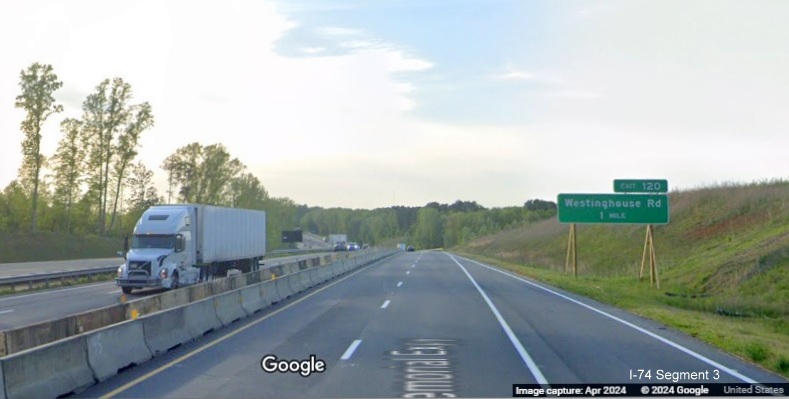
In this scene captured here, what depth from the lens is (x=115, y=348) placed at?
12812 mm

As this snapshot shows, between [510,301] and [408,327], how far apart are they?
878cm

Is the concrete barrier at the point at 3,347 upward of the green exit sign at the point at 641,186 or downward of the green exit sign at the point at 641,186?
downward

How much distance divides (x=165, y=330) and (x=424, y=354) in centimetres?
480

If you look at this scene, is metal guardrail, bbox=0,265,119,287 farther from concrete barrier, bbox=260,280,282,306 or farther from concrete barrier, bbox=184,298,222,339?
concrete barrier, bbox=184,298,222,339

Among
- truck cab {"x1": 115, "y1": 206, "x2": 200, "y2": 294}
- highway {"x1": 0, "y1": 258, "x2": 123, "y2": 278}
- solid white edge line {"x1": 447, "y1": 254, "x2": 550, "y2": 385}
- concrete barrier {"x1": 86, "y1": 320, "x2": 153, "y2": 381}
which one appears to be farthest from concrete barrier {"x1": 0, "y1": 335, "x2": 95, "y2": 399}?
highway {"x1": 0, "y1": 258, "x2": 123, "y2": 278}

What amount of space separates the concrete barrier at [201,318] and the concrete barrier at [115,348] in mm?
2739

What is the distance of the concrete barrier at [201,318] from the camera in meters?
16.9

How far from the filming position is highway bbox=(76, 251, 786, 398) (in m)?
11.6

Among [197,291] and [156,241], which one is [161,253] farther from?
[197,291]

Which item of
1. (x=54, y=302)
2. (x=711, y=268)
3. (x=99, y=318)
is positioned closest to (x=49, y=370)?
(x=99, y=318)

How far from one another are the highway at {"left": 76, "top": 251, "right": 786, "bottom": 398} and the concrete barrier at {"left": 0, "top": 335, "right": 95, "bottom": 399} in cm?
31

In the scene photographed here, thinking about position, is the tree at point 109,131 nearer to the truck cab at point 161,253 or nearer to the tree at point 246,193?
the tree at point 246,193

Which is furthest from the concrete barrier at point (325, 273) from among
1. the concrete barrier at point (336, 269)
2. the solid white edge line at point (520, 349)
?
the solid white edge line at point (520, 349)

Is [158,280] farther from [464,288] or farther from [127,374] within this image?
[127,374]
